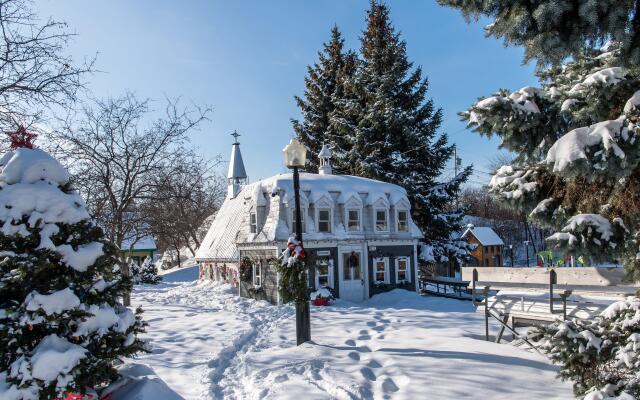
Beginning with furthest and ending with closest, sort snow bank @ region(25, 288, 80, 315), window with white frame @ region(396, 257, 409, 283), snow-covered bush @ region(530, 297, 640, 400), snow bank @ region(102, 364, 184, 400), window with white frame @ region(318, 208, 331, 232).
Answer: window with white frame @ region(396, 257, 409, 283)
window with white frame @ region(318, 208, 331, 232)
snow bank @ region(102, 364, 184, 400)
snow bank @ region(25, 288, 80, 315)
snow-covered bush @ region(530, 297, 640, 400)

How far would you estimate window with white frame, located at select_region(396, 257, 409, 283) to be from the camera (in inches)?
858

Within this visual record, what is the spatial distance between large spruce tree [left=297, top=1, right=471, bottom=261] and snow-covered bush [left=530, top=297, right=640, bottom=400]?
22616mm

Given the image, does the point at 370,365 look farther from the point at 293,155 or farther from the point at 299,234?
the point at 293,155

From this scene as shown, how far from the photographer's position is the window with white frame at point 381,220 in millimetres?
21614

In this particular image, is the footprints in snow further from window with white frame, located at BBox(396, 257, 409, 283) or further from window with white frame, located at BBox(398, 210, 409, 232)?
window with white frame, located at BBox(398, 210, 409, 232)

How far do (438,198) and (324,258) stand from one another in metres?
10.9

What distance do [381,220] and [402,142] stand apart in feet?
28.2

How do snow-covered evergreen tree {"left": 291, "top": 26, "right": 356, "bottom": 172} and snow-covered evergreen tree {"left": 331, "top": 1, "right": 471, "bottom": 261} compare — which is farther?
snow-covered evergreen tree {"left": 291, "top": 26, "right": 356, "bottom": 172}

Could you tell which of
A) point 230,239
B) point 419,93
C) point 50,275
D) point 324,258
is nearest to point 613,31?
point 50,275

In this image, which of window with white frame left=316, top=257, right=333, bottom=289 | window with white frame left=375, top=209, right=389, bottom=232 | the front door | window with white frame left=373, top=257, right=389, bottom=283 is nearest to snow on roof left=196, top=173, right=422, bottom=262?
window with white frame left=375, top=209, right=389, bottom=232

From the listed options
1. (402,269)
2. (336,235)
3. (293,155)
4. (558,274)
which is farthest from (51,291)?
(402,269)

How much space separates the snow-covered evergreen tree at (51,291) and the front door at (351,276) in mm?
15300

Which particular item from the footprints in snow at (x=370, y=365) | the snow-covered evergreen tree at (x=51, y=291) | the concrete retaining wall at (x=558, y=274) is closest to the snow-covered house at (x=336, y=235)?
the footprints in snow at (x=370, y=365)

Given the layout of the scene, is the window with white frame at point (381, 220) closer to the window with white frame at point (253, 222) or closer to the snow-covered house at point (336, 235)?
the snow-covered house at point (336, 235)
